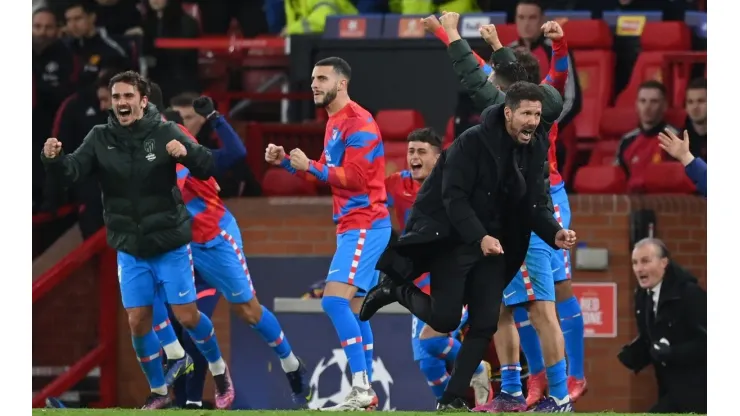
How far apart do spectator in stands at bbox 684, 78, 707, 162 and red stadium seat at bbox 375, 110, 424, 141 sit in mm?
2196

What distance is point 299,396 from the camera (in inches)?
575

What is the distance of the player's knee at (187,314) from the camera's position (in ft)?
40.4

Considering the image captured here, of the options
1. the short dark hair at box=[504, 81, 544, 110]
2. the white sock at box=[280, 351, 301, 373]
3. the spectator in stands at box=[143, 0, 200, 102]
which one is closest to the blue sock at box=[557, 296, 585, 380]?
the white sock at box=[280, 351, 301, 373]

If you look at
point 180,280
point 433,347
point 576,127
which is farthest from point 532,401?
point 576,127

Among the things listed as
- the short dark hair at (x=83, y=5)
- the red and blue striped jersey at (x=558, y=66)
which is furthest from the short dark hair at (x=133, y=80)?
the short dark hair at (x=83, y=5)

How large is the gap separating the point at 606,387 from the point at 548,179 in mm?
3755

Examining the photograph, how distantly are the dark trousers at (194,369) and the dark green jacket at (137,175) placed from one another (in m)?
1.58

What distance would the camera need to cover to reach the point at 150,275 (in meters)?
12.1

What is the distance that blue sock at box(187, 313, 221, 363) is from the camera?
495 inches

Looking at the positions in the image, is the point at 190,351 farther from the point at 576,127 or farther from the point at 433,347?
the point at 576,127

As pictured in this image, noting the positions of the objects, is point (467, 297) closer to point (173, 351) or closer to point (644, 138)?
point (173, 351)

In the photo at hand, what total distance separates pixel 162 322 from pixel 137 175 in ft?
3.75

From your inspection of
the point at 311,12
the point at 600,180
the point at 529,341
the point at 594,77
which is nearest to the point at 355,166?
the point at 529,341

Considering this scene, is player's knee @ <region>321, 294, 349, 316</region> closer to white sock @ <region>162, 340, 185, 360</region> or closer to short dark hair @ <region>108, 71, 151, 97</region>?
white sock @ <region>162, 340, 185, 360</region>
